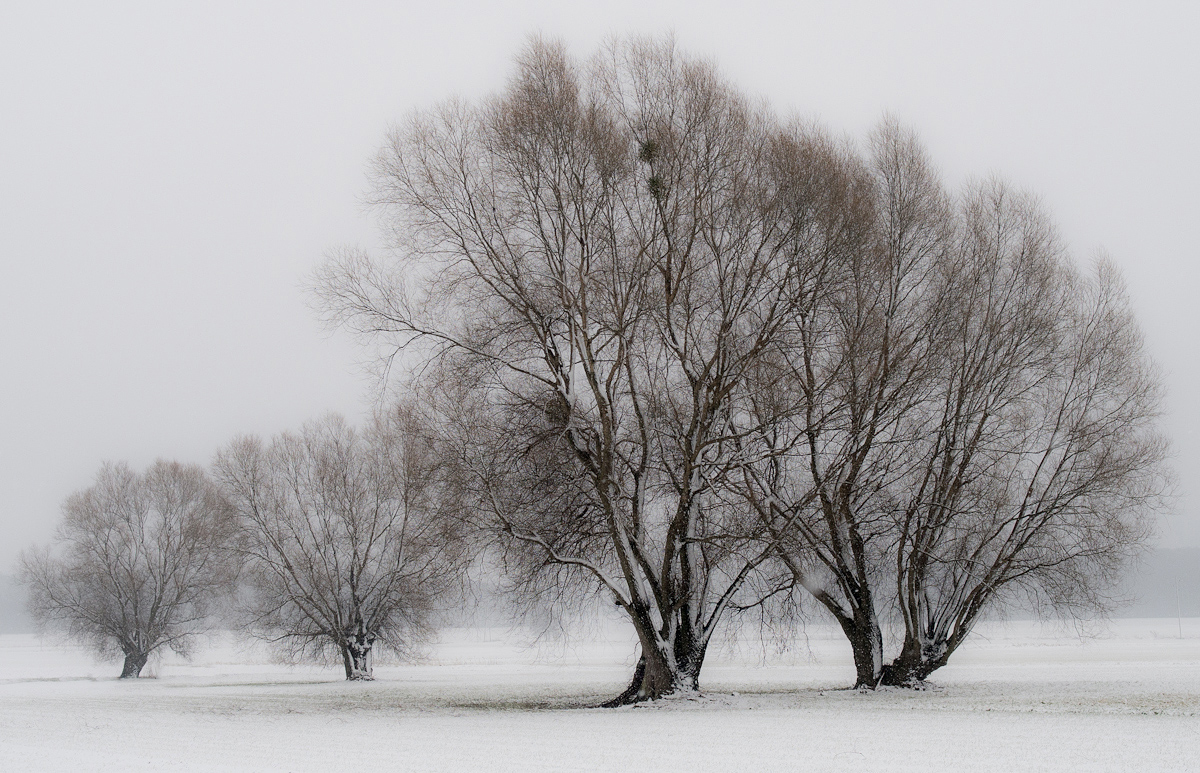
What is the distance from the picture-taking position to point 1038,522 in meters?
23.1

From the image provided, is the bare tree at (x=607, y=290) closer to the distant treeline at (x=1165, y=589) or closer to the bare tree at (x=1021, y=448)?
the bare tree at (x=1021, y=448)

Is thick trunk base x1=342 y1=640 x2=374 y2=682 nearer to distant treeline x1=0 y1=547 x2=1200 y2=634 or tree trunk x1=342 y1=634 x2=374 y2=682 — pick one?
tree trunk x1=342 y1=634 x2=374 y2=682

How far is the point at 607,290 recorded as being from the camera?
20672 millimetres

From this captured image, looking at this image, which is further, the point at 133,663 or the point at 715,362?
the point at 133,663

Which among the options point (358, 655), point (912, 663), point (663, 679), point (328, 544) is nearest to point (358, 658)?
point (358, 655)

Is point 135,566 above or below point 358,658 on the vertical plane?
above

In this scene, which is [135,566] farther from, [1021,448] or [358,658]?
[1021,448]

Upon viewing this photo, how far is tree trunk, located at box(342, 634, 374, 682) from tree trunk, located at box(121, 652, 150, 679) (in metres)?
13.7

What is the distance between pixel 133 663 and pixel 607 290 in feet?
127

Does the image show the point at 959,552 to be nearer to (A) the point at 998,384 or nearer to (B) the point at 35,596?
(A) the point at 998,384

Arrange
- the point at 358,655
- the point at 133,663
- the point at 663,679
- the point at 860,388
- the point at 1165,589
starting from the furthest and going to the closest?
the point at 1165,589, the point at 133,663, the point at 358,655, the point at 860,388, the point at 663,679

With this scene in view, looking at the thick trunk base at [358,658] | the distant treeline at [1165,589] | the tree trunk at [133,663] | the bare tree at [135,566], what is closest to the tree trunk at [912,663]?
the thick trunk base at [358,658]

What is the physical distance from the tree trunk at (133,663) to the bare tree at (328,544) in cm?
1013

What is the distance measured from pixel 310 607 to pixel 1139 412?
32039mm
